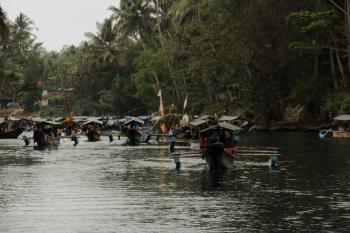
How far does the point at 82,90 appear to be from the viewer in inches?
5404

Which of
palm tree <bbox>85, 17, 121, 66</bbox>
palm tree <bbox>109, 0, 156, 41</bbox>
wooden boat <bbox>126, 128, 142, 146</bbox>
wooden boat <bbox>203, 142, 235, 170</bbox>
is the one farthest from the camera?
palm tree <bbox>85, 17, 121, 66</bbox>

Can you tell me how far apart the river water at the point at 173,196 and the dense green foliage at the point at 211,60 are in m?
32.7

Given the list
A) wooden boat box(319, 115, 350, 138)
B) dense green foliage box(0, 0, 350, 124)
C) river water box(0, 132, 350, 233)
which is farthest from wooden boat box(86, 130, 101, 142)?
river water box(0, 132, 350, 233)

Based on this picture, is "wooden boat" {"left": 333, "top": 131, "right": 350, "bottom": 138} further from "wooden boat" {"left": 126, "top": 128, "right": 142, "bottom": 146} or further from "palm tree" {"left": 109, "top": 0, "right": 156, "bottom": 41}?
"palm tree" {"left": 109, "top": 0, "right": 156, "bottom": 41}

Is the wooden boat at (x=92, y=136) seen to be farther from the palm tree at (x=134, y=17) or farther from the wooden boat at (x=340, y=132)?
the palm tree at (x=134, y=17)

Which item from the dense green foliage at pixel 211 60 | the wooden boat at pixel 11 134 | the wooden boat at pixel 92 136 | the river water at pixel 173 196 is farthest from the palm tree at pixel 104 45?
the river water at pixel 173 196

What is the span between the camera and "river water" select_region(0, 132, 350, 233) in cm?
2038

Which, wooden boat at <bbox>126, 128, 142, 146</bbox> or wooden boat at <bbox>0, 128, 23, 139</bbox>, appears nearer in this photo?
wooden boat at <bbox>126, 128, 142, 146</bbox>

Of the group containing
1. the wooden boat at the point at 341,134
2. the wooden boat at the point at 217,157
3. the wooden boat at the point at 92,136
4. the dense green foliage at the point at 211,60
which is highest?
the dense green foliage at the point at 211,60

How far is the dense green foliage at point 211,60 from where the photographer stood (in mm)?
75375

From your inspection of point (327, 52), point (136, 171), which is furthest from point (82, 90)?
point (136, 171)

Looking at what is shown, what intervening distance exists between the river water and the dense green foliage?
1289 inches

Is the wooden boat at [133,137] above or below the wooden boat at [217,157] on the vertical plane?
above

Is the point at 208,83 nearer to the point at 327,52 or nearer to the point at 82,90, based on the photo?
the point at 327,52
